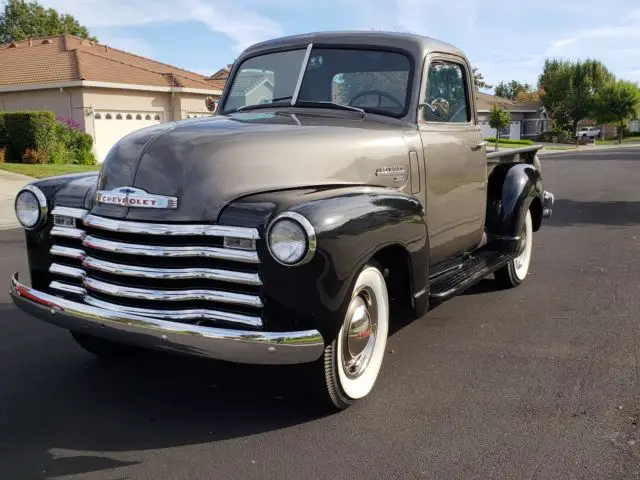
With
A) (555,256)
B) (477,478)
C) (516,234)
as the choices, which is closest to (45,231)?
(477,478)

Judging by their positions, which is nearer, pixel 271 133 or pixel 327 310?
pixel 327 310

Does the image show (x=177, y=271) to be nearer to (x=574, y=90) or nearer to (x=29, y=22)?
(x=29, y=22)

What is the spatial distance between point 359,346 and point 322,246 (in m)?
0.90

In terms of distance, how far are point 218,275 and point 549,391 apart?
2.13 metres

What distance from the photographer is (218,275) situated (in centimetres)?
299

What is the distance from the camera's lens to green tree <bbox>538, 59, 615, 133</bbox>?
220 feet

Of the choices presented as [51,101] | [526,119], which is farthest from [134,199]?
[526,119]

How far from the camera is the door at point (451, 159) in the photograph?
444cm

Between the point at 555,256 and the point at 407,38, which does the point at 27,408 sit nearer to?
the point at 407,38

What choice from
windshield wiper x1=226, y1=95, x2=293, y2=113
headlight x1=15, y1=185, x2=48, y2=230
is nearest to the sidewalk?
windshield wiper x1=226, y1=95, x2=293, y2=113

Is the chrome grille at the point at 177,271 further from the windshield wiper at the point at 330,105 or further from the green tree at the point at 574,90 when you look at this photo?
the green tree at the point at 574,90

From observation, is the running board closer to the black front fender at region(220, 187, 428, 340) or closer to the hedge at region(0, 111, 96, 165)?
the black front fender at region(220, 187, 428, 340)

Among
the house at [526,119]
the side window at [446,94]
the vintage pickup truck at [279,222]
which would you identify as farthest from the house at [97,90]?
the house at [526,119]

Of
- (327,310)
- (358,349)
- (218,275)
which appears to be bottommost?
(358,349)
